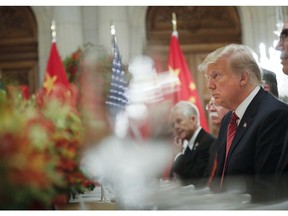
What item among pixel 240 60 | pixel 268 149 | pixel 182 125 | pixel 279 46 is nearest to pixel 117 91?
pixel 182 125

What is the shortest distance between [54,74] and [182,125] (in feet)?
1.94

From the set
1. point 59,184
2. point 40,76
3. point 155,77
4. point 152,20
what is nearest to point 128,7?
point 152,20

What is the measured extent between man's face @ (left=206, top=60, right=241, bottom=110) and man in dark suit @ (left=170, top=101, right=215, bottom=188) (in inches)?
8.5

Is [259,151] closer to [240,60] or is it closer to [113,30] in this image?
[240,60]

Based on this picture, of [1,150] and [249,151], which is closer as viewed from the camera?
[1,150]

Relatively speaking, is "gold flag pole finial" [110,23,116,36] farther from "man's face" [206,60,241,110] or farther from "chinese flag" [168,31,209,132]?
"man's face" [206,60,241,110]

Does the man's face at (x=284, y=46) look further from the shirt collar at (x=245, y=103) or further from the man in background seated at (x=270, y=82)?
the shirt collar at (x=245, y=103)

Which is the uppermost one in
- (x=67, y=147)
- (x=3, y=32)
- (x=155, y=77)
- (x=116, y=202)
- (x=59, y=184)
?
(x=3, y=32)

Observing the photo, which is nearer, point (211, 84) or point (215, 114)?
point (211, 84)

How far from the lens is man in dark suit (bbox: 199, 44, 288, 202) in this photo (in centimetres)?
193

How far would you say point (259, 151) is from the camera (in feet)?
6.33

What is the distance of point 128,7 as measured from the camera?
2.25m

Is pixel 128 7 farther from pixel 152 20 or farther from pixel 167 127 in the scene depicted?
pixel 167 127

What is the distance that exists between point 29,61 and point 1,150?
83cm
